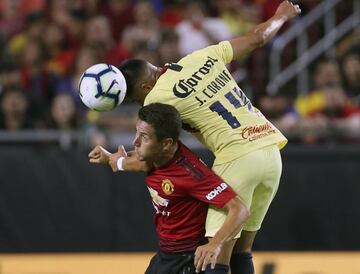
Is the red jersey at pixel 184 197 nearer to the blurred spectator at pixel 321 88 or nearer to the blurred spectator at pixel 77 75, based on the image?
the blurred spectator at pixel 321 88

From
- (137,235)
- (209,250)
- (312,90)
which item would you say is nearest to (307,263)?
(137,235)

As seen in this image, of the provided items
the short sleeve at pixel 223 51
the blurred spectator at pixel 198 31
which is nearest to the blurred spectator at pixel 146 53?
the blurred spectator at pixel 198 31

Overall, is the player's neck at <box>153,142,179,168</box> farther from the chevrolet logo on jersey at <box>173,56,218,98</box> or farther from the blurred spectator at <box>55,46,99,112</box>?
the blurred spectator at <box>55,46,99,112</box>

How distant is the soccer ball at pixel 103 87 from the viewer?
6.14 m

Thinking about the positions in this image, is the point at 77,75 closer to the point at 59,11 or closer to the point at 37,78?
the point at 37,78

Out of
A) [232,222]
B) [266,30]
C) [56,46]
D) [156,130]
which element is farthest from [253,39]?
[56,46]

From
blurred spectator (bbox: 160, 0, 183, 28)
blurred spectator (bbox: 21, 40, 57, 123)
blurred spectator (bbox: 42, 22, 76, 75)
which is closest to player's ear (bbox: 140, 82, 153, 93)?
blurred spectator (bbox: 21, 40, 57, 123)

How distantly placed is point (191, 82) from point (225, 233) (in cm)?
96

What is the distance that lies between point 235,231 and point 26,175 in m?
4.22

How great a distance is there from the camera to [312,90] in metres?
11.3

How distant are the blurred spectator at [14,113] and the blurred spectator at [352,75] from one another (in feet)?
10.3

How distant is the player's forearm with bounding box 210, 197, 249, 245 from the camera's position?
19.1ft

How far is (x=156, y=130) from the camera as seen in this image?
5.93 m

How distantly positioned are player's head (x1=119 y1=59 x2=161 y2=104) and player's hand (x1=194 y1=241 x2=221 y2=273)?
1020 millimetres
